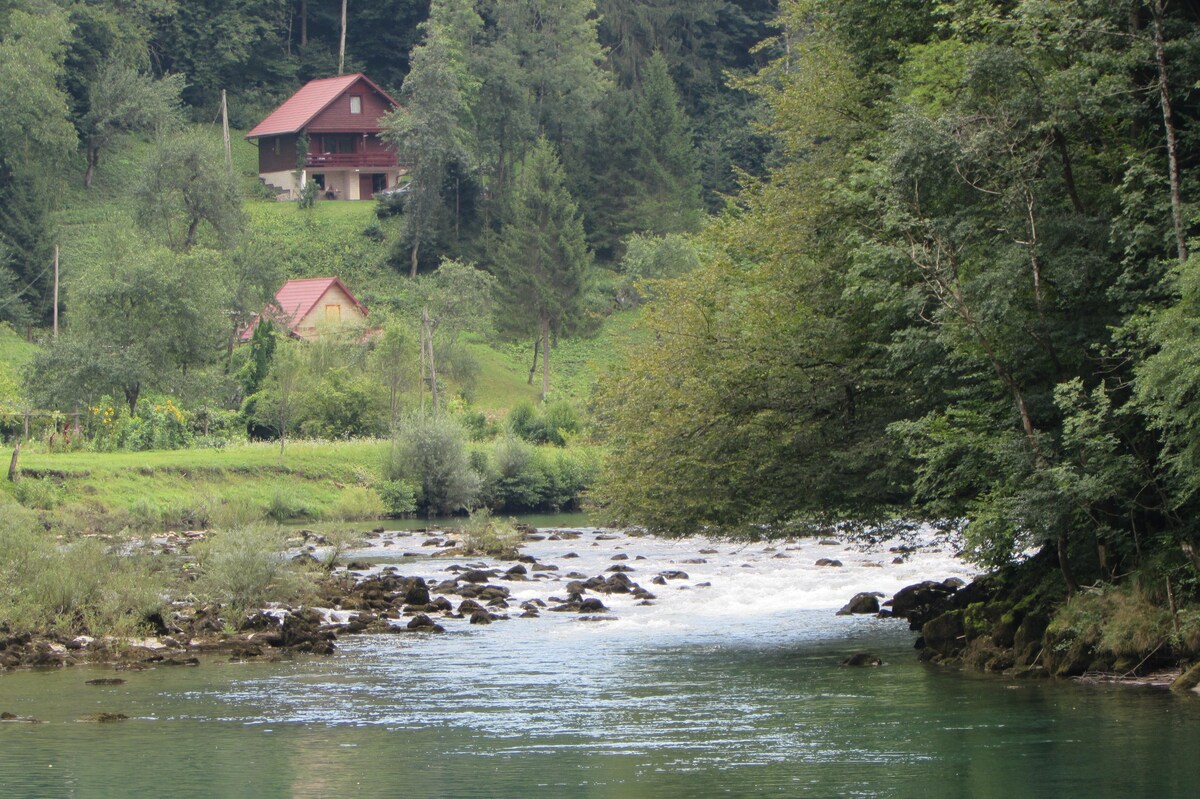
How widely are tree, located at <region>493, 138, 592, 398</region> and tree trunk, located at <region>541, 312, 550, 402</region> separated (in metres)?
0.06

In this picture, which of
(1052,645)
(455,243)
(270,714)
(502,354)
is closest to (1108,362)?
(1052,645)

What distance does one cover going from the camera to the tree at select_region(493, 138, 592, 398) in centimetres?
9431

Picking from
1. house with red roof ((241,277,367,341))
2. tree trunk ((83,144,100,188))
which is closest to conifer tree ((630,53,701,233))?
house with red roof ((241,277,367,341))

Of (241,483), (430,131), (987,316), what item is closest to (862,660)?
(987,316)

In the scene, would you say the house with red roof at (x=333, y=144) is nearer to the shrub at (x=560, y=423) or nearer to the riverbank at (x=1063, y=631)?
the shrub at (x=560, y=423)

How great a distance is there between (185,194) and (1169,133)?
73260 millimetres

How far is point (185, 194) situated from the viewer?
8869 cm

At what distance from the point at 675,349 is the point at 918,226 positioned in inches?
284

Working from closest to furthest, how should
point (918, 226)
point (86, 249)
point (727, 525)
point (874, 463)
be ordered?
point (918, 226) < point (874, 463) < point (727, 525) < point (86, 249)

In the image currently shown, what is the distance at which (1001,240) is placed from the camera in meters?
25.2

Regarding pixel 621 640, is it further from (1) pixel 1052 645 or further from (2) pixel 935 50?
(2) pixel 935 50

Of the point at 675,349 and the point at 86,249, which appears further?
the point at 86,249

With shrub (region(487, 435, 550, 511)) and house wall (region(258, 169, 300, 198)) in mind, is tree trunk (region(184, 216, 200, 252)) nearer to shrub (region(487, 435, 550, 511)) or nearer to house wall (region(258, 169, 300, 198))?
house wall (region(258, 169, 300, 198))

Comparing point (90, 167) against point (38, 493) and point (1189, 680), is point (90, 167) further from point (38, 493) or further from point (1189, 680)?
point (1189, 680)
